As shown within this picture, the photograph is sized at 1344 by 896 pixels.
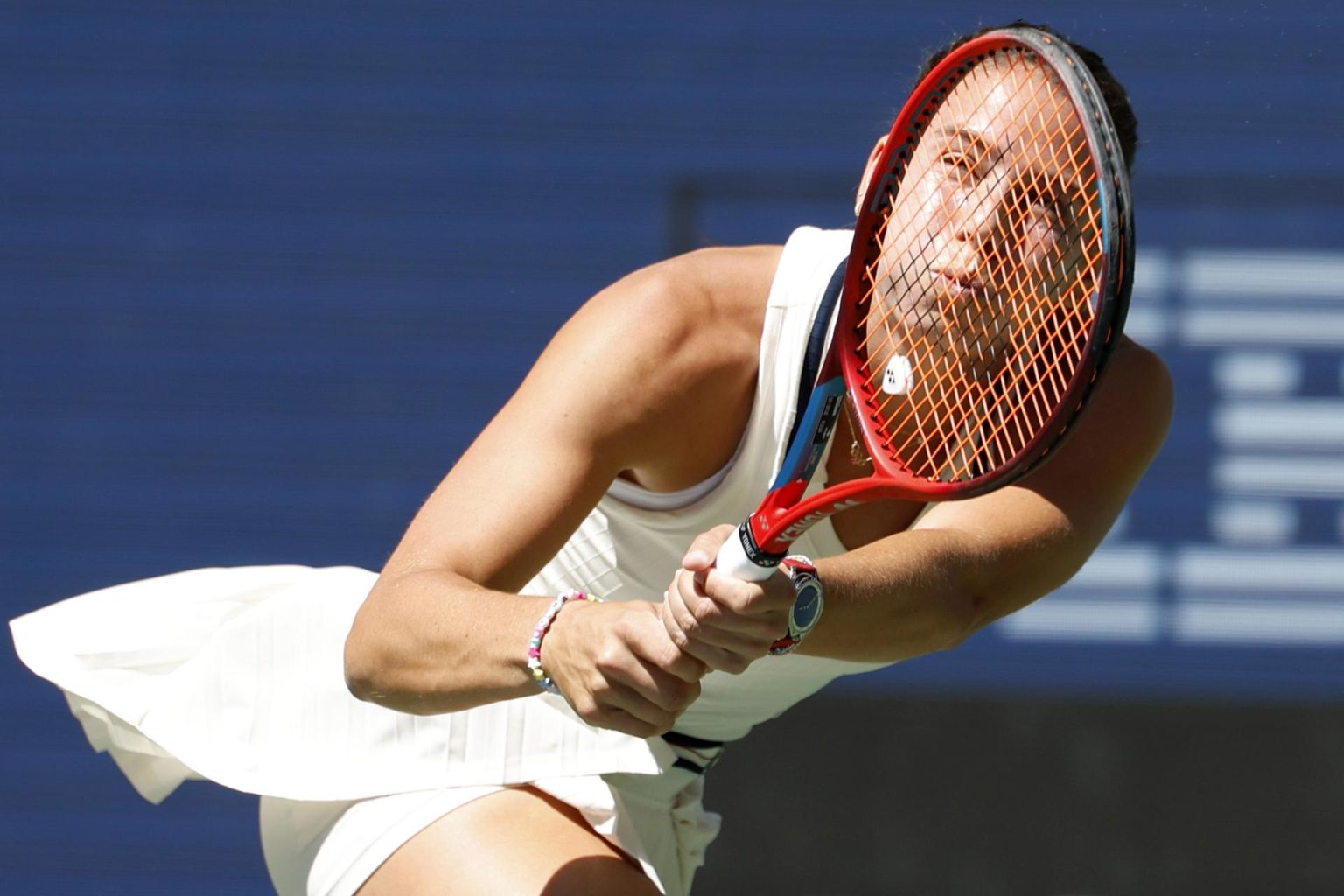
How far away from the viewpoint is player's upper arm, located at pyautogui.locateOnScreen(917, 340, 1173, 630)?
1954mm

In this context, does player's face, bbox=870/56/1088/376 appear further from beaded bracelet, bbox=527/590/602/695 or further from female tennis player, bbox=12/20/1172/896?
beaded bracelet, bbox=527/590/602/695

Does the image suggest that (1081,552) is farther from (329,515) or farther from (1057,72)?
(329,515)

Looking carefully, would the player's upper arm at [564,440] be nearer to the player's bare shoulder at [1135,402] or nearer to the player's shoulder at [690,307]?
the player's shoulder at [690,307]

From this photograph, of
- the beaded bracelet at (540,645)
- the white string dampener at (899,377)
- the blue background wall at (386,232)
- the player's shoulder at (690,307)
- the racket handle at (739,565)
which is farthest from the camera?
the blue background wall at (386,232)

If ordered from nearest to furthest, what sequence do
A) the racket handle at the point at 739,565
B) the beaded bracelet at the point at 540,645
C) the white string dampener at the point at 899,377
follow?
the racket handle at the point at 739,565 < the beaded bracelet at the point at 540,645 < the white string dampener at the point at 899,377

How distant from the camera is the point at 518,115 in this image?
15.2ft

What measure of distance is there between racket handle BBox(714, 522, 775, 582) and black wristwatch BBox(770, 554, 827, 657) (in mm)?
30

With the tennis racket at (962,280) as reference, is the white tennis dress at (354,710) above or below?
below

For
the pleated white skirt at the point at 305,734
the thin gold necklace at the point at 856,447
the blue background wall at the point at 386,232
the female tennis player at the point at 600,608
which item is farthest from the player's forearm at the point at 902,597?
the blue background wall at the point at 386,232

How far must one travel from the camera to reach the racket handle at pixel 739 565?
1.51 meters

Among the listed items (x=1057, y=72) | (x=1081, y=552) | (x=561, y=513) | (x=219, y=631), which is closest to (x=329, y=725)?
(x=219, y=631)

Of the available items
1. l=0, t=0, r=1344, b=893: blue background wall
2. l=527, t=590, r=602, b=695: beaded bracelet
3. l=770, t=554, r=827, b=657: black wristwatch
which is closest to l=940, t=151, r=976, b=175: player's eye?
l=770, t=554, r=827, b=657: black wristwatch

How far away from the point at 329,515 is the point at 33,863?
45.2 inches

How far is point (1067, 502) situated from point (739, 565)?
66cm
